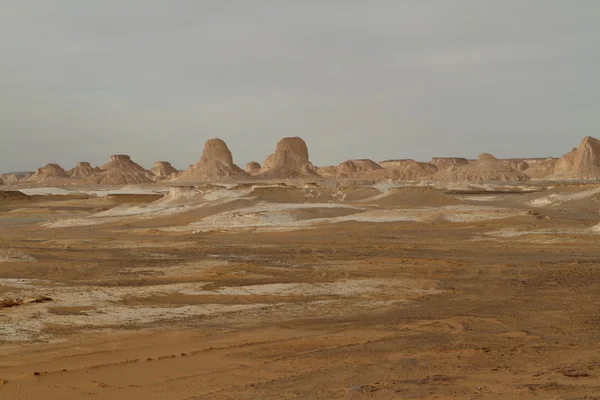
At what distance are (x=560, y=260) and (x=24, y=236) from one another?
20.5 m

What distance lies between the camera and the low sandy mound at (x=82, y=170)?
170500 mm

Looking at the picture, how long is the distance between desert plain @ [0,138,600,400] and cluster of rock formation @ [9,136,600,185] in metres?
90.6

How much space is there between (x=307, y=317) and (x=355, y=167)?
573 feet

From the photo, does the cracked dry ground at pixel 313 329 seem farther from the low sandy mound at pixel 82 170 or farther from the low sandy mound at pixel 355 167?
the low sandy mound at pixel 82 170

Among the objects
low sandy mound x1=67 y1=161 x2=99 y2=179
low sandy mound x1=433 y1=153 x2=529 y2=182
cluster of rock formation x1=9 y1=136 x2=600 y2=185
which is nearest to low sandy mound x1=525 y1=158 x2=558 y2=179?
cluster of rock formation x1=9 y1=136 x2=600 y2=185

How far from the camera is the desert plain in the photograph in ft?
21.0

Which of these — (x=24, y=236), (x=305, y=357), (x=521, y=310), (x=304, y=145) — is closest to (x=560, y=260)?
(x=521, y=310)

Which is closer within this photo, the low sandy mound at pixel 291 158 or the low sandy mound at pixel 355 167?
the low sandy mound at pixel 291 158

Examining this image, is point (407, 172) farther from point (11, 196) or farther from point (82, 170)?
point (11, 196)

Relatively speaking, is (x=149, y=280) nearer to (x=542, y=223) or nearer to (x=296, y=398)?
(x=296, y=398)

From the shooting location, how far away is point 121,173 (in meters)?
146

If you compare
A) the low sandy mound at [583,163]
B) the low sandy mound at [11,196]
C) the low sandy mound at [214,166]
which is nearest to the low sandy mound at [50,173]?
the low sandy mound at [214,166]

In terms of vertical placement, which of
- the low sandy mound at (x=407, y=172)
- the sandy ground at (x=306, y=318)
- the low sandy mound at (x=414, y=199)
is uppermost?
the low sandy mound at (x=407, y=172)

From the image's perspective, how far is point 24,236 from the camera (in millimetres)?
27062
